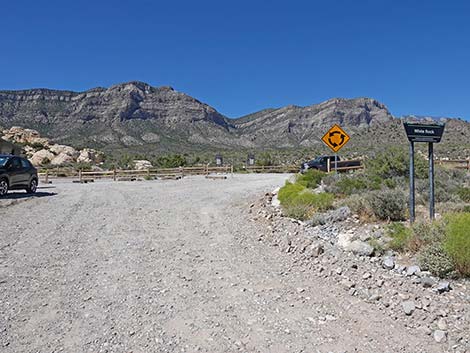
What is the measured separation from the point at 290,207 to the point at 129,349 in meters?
7.11

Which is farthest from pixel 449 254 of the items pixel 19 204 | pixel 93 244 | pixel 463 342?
pixel 19 204

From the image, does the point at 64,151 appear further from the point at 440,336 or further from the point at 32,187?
the point at 440,336

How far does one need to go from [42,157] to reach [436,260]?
66098mm

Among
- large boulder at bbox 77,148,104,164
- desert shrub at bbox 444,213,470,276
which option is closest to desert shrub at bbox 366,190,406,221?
desert shrub at bbox 444,213,470,276

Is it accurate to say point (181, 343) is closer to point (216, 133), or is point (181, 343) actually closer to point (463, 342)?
point (463, 342)

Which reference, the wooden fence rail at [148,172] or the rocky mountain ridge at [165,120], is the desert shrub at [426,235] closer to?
the wooden fence rail at [148,172]

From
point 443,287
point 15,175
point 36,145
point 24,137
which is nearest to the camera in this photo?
point 443,287

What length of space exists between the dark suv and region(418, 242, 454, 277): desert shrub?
16.6m

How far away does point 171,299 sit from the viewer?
583 cm

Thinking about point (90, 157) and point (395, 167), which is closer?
point (395, 167)

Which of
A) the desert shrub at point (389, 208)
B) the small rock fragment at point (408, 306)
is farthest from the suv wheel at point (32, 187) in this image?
the small rock fragment at point (408, 306)

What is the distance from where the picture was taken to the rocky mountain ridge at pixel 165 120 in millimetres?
101875

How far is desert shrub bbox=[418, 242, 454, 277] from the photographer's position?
5656 mm

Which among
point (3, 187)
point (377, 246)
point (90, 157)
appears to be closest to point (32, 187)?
point (3, 187)
